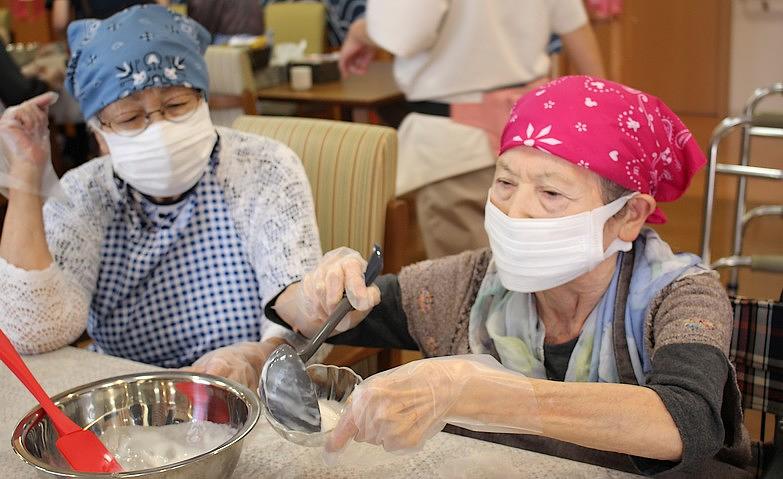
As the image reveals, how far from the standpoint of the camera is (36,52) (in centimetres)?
429

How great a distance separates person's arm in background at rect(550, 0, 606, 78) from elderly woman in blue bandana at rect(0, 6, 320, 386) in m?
1.09

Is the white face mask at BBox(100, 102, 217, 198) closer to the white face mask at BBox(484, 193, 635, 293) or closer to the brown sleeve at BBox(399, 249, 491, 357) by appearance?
the brown sleeve at BBox(399, 249, 491, 357)

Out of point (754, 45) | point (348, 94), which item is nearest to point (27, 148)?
point (348, 94)

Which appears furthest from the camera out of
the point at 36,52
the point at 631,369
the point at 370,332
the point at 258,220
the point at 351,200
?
the point at 36,52

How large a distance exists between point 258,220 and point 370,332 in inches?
13.2

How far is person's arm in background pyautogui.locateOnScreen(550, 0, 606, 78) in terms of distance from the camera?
98.8 inches

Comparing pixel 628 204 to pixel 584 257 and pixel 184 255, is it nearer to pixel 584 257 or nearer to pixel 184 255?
pixel 584 257

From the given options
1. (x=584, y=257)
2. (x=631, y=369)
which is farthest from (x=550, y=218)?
(x=631, y=369)

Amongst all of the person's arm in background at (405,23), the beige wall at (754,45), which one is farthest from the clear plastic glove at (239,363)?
the beige wall at (754,45)

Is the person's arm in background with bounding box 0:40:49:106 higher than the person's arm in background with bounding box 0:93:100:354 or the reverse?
higher

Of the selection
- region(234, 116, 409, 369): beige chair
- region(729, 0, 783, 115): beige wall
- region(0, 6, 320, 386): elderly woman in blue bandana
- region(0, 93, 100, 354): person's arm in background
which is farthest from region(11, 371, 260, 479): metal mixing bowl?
region(729, 0, 783, 115): beige wall

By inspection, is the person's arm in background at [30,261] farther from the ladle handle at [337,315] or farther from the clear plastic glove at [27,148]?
the ladle handle at [337,315]

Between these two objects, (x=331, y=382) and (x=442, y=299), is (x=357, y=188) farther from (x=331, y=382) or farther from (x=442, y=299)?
(x=331, y=382)

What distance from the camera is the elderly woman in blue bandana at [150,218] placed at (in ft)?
5.26
